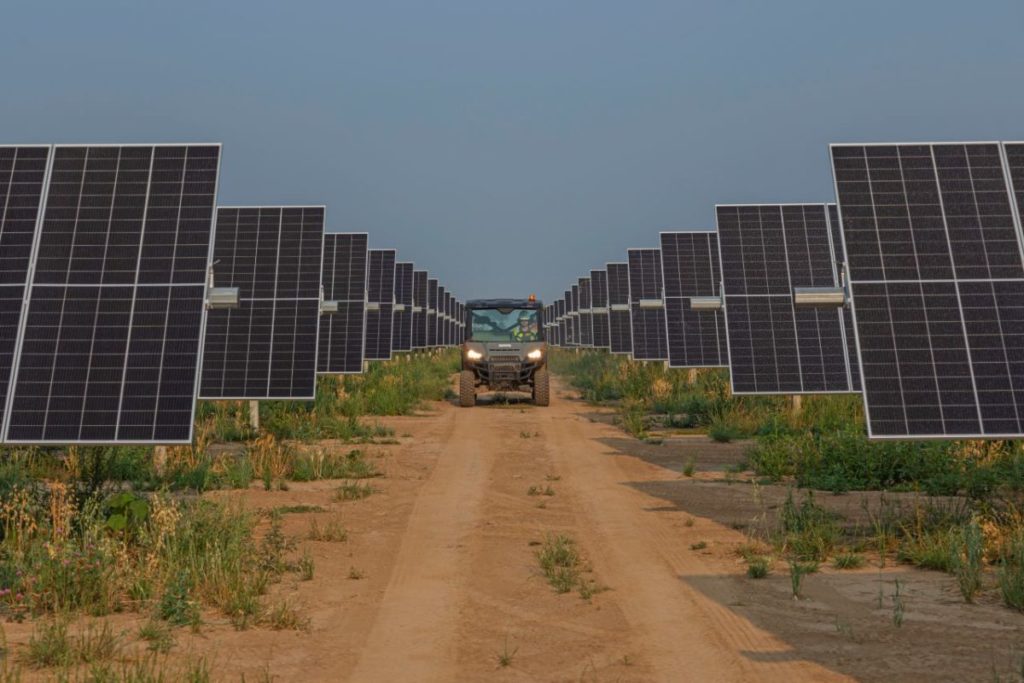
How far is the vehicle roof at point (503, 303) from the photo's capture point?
92.7ft

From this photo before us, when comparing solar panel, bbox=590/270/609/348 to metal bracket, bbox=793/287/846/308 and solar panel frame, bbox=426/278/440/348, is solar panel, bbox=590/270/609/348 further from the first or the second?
metal bracket, bbox=793/287/846/308

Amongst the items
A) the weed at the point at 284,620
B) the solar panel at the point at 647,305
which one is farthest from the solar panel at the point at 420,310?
the weed at the point at 284,620

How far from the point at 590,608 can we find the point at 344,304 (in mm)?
→ 19535

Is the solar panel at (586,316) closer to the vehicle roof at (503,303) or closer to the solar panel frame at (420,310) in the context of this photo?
the solar panel frame at (420,310)

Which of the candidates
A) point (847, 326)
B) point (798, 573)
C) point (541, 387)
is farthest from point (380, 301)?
point (798, 573)

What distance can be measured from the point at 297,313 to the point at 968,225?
11.9 m

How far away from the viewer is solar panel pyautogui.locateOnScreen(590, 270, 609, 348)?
47.1 m

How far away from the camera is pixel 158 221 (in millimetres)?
10922

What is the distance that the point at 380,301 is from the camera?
35.8 meters

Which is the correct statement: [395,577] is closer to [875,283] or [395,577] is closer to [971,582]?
[971,582]

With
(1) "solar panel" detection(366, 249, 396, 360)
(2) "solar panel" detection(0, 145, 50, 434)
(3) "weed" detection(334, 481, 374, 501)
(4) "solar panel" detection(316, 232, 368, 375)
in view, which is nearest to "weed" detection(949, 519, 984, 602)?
(3) "weed" detection(334, 481, 374, 501)

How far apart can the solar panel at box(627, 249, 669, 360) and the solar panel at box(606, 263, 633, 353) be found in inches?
112

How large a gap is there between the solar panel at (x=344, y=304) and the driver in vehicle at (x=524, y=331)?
15.7 feet

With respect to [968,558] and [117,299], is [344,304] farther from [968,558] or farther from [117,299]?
[968,558]
